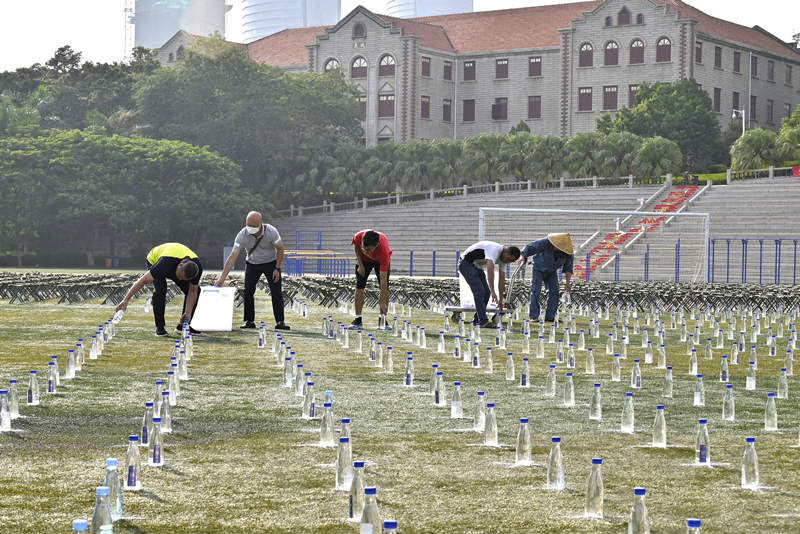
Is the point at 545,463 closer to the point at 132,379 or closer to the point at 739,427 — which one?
the point at 739,427

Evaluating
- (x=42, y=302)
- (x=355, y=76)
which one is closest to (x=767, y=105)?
(x=355, y=76)

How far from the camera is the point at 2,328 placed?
19688 mm

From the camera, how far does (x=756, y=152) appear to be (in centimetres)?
6869

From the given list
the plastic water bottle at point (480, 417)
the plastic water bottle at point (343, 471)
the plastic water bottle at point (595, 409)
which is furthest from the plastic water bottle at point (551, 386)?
the plastic water bottle at point (343, 471)

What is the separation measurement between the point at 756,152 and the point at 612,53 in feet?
68.9

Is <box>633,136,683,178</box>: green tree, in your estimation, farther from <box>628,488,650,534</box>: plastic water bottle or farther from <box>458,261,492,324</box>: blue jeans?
<box>628,488,650,534</box>: plastic water bottle

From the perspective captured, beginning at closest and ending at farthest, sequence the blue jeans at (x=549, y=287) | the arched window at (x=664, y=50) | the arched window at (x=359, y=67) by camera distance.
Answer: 1. the blue jeans at (x=549, y=287)
2. the arched window at (x=664, y=50)
3. the arched window at (x=359, y=67)

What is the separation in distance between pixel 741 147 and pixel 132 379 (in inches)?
2413

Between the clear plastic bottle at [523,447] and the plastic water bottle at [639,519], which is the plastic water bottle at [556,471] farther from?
the plastic water bottle at [639,519]

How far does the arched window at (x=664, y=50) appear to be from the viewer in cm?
A: 8494

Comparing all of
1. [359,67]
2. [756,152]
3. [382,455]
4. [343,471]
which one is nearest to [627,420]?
[382,455]

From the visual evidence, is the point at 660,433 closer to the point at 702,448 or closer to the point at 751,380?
the point at 702,448

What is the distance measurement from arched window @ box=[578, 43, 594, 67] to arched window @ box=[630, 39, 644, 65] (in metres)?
3.23

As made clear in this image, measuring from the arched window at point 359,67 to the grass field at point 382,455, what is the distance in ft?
263
